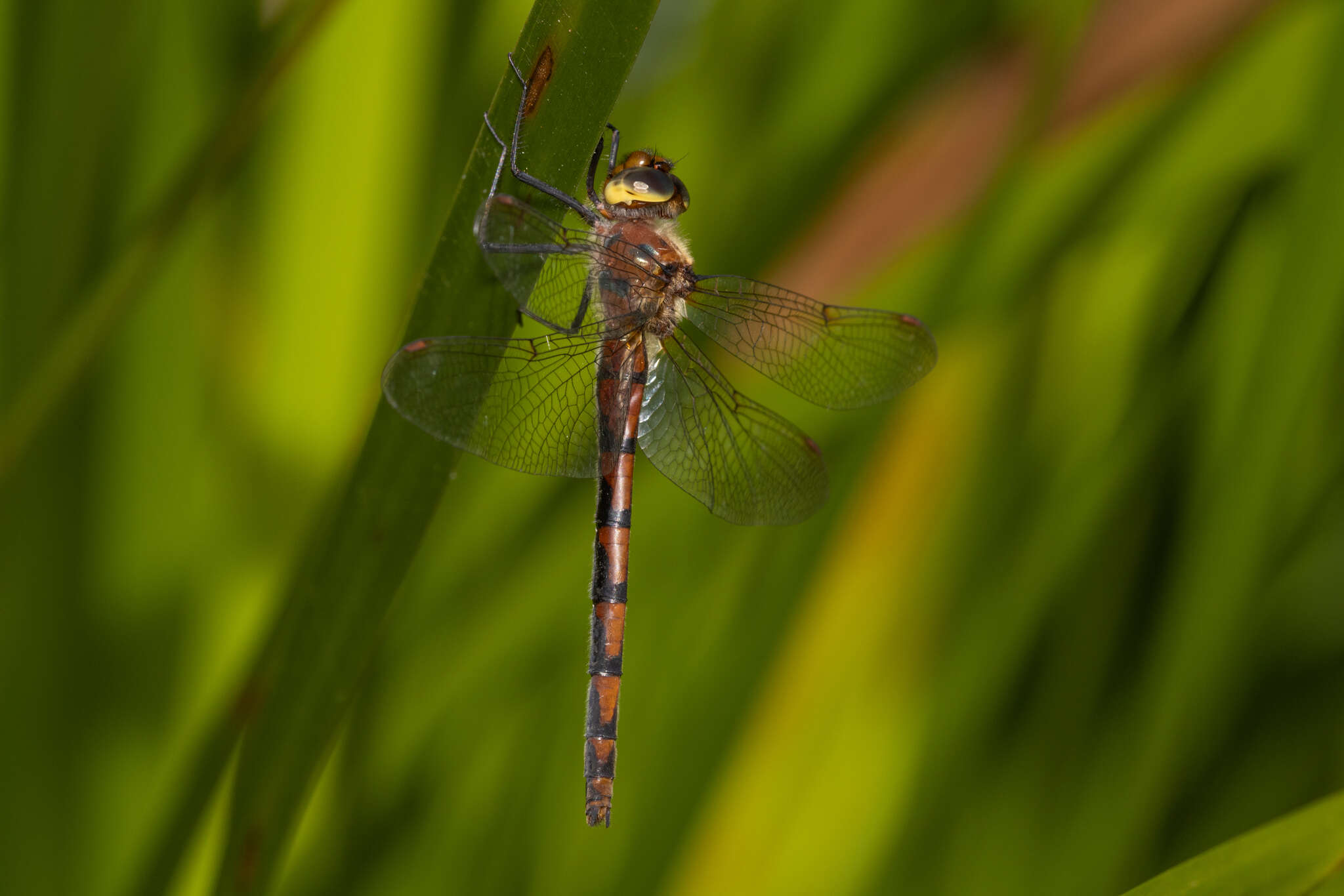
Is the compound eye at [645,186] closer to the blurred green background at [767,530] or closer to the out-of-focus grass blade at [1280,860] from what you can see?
the blurred green background at [767,530]

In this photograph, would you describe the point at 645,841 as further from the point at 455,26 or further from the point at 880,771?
the point at 455,26

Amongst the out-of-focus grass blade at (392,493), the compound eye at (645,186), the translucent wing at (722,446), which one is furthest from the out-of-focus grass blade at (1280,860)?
the compound eye at (645,186)

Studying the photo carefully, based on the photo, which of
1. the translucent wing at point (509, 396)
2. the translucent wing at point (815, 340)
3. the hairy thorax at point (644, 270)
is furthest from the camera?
the hairy thorax at point (644, 270)

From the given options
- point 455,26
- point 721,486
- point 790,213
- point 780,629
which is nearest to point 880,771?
point 780,629

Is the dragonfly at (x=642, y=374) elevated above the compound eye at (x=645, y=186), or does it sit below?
below

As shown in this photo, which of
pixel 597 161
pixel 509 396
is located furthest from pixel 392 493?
pixel 597 161

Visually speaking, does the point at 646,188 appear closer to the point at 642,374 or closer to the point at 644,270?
the point at 644,270

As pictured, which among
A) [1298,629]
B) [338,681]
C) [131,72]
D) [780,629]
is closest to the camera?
[338,681]
